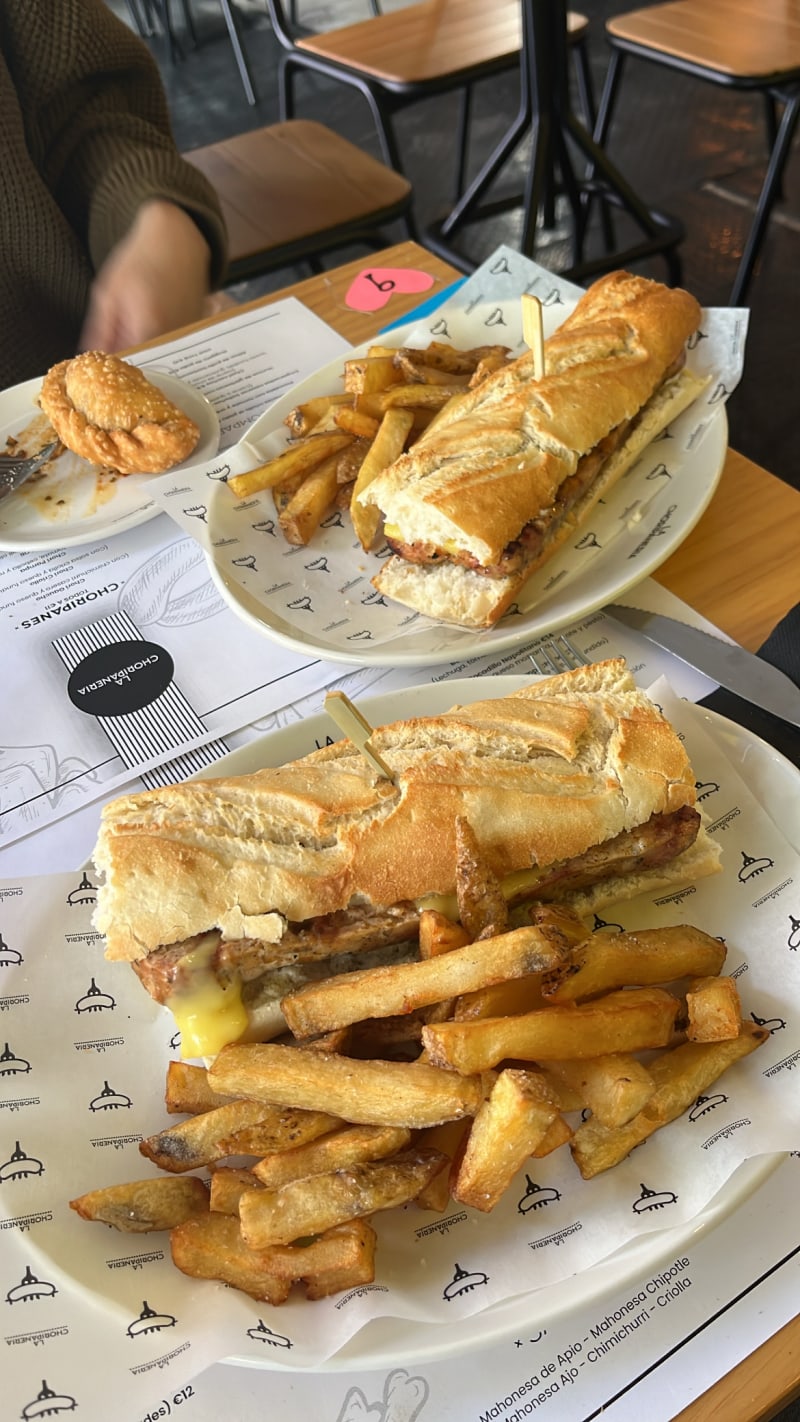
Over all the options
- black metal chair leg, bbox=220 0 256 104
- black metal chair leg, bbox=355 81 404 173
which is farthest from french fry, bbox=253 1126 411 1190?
black metal chair leg, bbox=220 0 256 104

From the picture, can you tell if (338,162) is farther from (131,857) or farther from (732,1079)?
(732,1079)

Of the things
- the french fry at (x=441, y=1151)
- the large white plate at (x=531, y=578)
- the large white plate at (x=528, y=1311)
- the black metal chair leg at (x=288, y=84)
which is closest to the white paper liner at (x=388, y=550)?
the large white plate at (x=531, y=578)

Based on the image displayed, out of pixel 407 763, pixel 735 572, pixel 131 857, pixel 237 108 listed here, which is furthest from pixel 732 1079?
pixel 237 108

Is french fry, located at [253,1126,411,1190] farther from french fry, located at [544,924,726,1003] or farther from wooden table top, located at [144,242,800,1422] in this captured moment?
wooden table top, located at [144,242,800,1422]

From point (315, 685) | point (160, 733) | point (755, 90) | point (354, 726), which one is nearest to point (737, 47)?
point (755, 90)

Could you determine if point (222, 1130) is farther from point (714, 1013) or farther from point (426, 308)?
point (426, 308)

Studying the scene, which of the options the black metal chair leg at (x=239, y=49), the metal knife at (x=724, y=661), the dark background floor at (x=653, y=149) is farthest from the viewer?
the black metal chair leg at (x=239, y=49)

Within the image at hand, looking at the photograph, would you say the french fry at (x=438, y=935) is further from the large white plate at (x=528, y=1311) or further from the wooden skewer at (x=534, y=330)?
the wooden skewer at (x=534, y=330)
